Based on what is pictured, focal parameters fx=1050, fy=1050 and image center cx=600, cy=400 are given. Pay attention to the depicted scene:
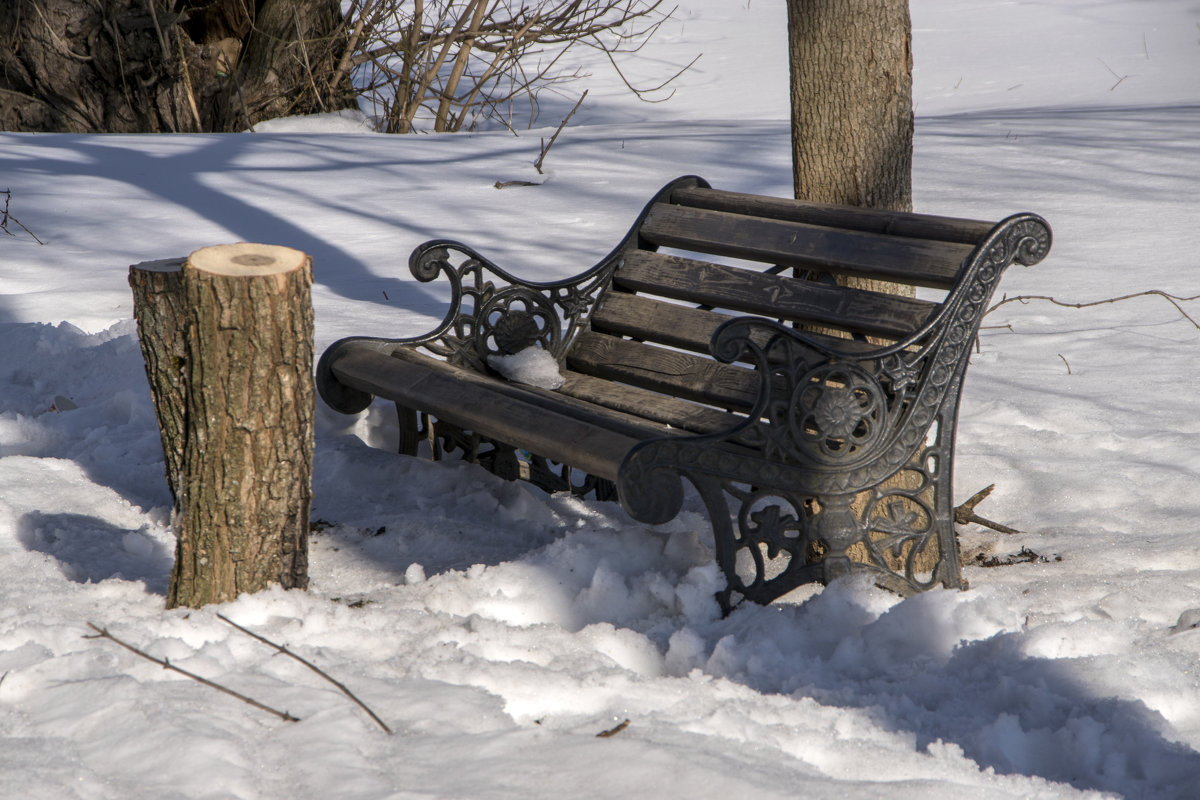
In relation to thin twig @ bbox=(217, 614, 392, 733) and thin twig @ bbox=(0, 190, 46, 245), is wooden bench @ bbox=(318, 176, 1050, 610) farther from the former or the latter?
thin twig @ bbox=(0, 190, 46, 245)

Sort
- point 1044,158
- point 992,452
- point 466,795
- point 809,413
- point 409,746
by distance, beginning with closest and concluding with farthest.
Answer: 1. point 466,795
2. point 409,746
3. point 809,413
4. point 992,452
5. point 1044,158

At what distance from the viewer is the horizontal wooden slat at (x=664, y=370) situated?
3.16 metres

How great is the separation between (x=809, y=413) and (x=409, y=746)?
3.91 ft

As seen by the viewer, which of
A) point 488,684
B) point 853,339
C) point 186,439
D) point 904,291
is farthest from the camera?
point 904,291

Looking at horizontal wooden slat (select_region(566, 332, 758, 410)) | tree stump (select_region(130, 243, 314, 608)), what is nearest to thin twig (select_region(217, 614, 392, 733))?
tree stump (select_region(130, 243, 314, 608))

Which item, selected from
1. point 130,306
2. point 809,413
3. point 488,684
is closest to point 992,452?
point 809,413

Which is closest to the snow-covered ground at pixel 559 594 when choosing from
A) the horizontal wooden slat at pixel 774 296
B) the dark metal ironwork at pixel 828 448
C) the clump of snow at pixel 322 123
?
the dark metal ironwork at pixel 828 448

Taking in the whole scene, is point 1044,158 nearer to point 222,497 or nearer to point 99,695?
point 222,497

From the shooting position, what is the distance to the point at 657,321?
134 inches

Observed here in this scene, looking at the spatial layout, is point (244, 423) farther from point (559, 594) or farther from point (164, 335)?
point (559, 594)

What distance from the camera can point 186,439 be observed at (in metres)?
2.22

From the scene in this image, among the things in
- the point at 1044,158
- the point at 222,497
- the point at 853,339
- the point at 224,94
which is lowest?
the point at 222,497

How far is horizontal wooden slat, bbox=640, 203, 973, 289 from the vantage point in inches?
109

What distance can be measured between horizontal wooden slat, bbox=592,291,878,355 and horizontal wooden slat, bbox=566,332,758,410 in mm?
35
